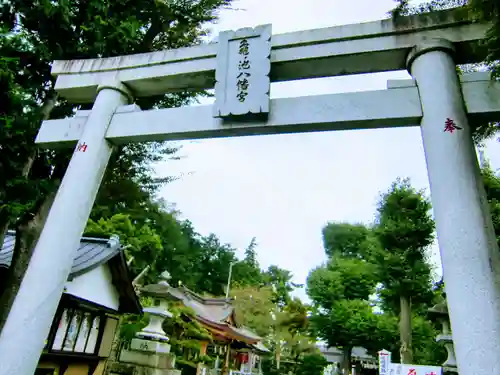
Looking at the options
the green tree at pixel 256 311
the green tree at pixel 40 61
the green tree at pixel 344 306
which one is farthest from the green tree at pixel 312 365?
the green tree at pixel 40 61

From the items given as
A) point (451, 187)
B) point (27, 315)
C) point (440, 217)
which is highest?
point (451, 187)

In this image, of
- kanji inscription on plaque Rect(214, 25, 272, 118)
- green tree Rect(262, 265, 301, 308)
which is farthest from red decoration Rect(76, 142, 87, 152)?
green tree Rect(262, 265, 301, 308)

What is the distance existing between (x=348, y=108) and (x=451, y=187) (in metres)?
1.22

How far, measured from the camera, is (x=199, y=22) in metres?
7.23

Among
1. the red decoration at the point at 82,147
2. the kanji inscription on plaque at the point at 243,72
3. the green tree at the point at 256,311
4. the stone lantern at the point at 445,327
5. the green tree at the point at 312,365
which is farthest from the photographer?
the green tree at the point at 256,311

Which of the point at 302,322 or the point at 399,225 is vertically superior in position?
the point at 399,225

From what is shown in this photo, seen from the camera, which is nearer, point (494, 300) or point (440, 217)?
point (494, 300)

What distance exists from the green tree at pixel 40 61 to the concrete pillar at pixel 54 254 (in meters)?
1.02

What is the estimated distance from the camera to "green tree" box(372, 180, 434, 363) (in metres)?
12.9

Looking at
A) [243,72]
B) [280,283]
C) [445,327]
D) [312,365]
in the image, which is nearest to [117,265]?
[243,72]

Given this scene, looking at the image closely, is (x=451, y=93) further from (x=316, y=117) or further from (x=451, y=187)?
(x=316, y=117)

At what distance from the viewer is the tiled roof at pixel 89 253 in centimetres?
647

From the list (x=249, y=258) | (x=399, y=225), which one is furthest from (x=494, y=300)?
(x=249, y=258)

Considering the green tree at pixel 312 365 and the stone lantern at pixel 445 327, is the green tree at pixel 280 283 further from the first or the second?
the stone lantern at pixel 445 327
